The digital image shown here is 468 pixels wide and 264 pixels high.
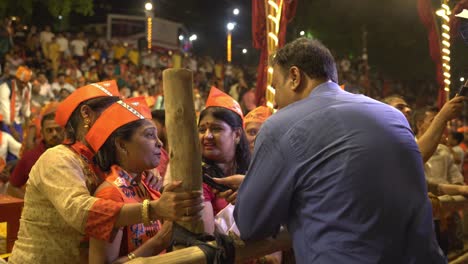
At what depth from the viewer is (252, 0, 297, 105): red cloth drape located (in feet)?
19.2

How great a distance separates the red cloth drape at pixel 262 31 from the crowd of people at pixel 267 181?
2.19 meters

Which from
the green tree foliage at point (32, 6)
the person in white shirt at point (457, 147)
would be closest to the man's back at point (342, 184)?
the person in white shirt at point (457, 147)

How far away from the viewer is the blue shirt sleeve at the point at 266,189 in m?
2.05

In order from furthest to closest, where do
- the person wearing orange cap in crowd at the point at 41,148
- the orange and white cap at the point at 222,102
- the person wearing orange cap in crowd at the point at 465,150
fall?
1. the person wearing orange cap in crowd at the point at 465,150
2. the person wearing orange cap in crowd at the point at 41,148
3. the orange and white cap at the point at 222,102

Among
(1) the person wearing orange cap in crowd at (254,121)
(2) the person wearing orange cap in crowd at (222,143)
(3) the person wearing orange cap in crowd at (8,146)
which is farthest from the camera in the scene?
(3) the person wearing orange cap in crowd at (8,146)

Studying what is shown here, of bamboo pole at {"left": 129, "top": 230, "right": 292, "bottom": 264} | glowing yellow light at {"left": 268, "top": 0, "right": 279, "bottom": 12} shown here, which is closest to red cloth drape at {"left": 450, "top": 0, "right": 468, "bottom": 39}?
glowing yellow light at {"left": 268, "top": 0, "right": 279, "bottom": 12}

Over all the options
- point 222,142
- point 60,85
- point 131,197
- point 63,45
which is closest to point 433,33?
point 222,142

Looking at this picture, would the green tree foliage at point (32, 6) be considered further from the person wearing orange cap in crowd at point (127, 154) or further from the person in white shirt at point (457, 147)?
the person wearing orange cap in crowd at point (127, 154)

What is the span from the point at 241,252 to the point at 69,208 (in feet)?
2.88

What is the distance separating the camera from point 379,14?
906 inches

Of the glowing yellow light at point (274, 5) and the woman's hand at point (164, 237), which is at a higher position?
the glowing yellow light at point (274, 5)

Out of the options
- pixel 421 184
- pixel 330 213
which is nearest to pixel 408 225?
pixel 421 184

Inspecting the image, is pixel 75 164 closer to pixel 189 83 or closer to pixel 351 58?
pixel 189 83

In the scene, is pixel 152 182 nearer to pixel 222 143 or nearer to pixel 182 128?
pixel 222 143
